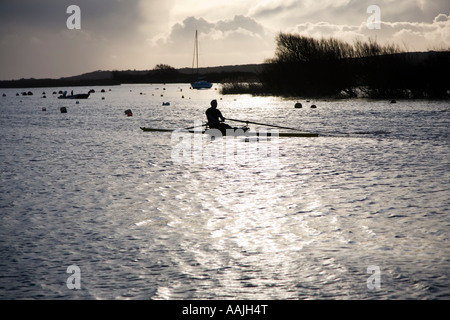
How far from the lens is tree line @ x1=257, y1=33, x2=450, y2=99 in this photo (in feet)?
168

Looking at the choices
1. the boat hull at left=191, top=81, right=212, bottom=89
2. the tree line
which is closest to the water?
the tree line

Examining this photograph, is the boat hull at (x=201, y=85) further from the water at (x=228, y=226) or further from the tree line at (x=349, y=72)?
the water at (x=228, y=226)

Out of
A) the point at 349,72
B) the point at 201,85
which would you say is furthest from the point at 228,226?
the point at 201,85

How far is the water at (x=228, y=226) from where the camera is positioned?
609 centimetres

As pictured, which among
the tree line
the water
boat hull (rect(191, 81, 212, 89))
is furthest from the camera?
boat hull (rect(191, 81, 212, 89))

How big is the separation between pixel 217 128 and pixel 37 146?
739cm

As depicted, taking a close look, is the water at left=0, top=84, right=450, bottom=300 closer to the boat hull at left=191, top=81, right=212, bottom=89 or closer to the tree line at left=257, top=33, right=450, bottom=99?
the tree line at left=257, top=33, right=450, bottom=99

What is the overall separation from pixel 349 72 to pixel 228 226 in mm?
54035

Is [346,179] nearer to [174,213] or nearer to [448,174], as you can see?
[448,174]

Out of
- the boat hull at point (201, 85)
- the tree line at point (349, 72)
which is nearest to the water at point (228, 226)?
the tree line at point (349, 72)

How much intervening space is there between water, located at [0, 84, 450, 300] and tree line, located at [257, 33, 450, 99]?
3672cm

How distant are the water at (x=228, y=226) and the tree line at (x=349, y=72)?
36.7 metres

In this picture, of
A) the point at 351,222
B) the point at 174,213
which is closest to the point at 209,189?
the point at 174,213

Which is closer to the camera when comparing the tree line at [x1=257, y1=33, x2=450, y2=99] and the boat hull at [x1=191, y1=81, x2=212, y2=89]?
the tree line at [x1=257, y1=33, x2=450, y2=99]
